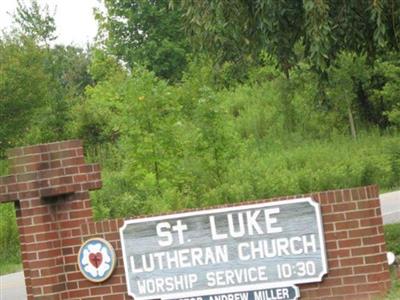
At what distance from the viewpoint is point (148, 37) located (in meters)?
50.8

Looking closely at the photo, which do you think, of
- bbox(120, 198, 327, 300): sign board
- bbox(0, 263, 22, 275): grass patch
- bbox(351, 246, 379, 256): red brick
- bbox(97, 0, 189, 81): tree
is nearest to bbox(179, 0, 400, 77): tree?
bbox(120, 198, 327, 300): sign board

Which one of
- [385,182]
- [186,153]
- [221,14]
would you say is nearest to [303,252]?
[221,14]

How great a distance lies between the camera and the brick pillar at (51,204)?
7.24 meters

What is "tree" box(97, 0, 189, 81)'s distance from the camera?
4919 cm

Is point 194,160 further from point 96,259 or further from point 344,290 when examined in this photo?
point 344,290

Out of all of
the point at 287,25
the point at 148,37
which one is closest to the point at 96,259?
the point at 287,25

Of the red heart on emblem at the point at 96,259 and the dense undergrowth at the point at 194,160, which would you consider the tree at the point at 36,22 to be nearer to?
the dense undergrowth at the point at 194,160

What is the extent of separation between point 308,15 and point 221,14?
1.12 meters

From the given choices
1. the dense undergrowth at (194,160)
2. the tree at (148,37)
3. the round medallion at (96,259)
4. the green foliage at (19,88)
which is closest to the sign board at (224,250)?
the round medallion at (96,259)

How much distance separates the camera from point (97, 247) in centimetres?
718

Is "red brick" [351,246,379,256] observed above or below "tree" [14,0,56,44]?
below

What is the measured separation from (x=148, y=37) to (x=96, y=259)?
44254mm

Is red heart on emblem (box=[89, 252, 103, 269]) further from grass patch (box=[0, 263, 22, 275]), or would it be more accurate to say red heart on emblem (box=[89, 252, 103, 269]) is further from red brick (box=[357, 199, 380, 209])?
grass patch (box=[0, 263, 22, 275])

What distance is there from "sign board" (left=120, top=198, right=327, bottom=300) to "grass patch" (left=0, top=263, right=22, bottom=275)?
1240 cm
